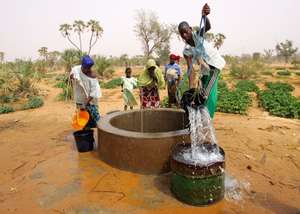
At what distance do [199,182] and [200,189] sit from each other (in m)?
0.08

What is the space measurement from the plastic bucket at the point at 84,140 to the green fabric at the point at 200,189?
6.01 feet

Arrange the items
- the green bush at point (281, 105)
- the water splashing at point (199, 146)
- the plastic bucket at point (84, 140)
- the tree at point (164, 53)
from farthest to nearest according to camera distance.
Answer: the tree at point (164, 53) → the green bush at point (281, 105) → the plastic bucket at point (84, 140) → the water splashing at point (199, 146)

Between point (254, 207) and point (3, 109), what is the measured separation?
294 inches

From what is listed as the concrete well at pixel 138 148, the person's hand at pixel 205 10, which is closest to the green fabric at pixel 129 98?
the concrete well at pixel 138 148

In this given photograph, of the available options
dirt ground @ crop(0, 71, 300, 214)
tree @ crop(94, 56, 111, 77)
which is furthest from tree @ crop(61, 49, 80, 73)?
dirt ground @ crop(0, 71, 300, 214)

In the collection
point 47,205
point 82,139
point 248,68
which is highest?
point 248,68

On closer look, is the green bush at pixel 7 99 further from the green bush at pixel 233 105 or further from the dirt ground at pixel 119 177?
the green bush at pixel 233 105

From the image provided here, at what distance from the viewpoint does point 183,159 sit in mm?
3027

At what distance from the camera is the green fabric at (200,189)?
2.90 m

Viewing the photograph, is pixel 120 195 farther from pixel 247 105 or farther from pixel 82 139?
pixel 247 105

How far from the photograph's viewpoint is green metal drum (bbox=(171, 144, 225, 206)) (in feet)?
9.45

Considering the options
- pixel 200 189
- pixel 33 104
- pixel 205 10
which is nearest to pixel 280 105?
pixel 205 10

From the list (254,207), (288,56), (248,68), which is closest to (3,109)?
(254,207)

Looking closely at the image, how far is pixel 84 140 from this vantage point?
4.35m
